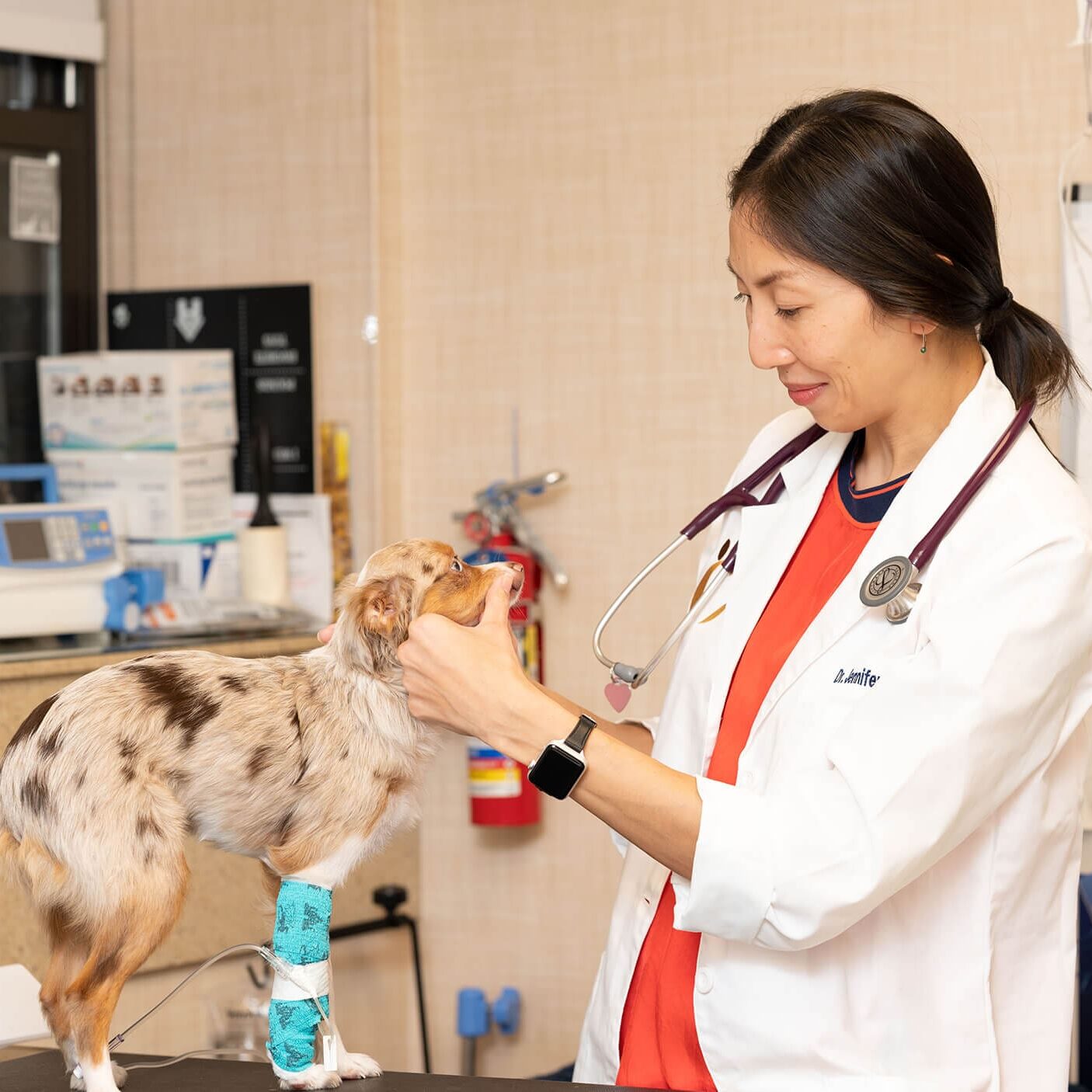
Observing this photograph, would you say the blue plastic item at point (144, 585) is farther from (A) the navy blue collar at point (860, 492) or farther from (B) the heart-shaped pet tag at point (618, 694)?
(A) the navy blue collar at point (860, 492)

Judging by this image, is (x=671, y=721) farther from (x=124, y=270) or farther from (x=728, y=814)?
(x=124, y=270)

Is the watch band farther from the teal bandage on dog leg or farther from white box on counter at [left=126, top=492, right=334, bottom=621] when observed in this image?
white box on counter at [left=126, top=492, right=334, bottom=621]

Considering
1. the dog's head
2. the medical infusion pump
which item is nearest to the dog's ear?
the dog's head

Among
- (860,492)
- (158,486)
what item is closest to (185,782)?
(860,492)

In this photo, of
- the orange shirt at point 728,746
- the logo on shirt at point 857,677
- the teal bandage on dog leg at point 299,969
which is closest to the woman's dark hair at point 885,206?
the orange shirt at point 728,746

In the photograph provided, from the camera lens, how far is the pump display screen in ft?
7.89

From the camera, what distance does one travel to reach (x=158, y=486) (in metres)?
2.71

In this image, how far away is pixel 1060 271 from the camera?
7.16ft

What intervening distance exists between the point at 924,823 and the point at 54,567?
70.1 inches

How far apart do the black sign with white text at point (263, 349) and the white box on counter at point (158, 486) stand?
12 cm

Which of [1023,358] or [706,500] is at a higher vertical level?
[1023,358]

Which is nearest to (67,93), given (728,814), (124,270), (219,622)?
(124,270)

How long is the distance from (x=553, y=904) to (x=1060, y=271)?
5.23 feet

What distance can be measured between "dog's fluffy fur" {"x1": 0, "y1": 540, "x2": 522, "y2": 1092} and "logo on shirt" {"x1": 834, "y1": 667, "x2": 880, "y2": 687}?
0.41 meters
